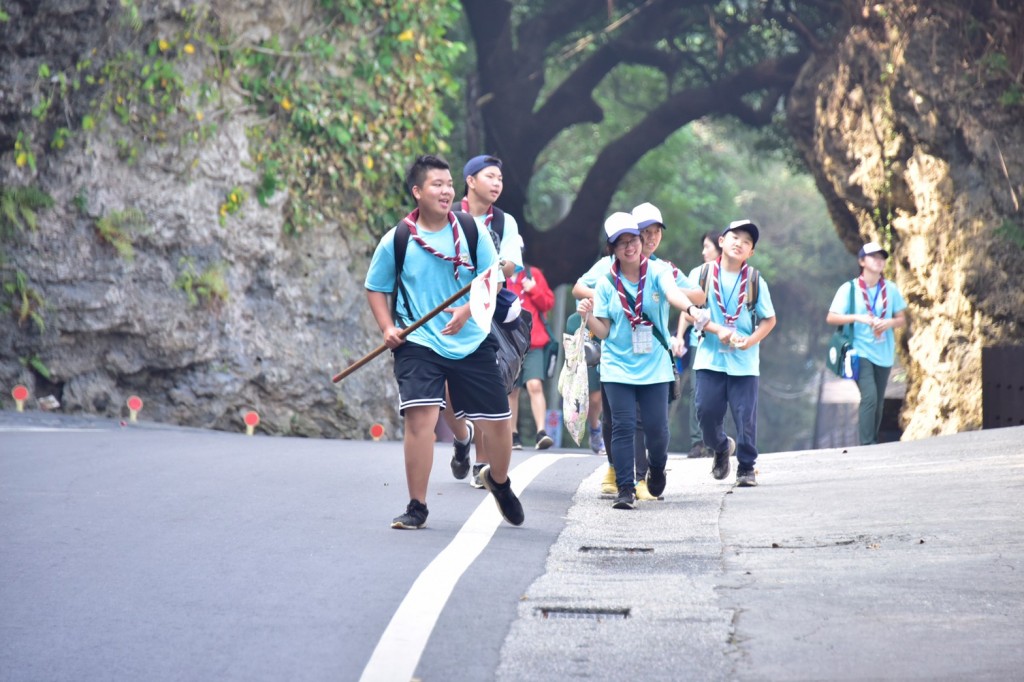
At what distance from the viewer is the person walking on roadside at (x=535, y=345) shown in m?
12.0

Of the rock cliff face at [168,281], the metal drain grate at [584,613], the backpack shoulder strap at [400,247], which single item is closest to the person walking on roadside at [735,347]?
the backpack shoulder strap at [400,247]

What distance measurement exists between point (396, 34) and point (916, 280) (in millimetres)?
7153

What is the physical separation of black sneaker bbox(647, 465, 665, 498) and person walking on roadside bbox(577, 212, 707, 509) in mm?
263

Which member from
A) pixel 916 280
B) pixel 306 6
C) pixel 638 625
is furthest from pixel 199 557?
pixel 916 280

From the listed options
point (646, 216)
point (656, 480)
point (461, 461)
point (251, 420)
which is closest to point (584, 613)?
point (656, 480)

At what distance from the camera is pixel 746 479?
10250 millimetres

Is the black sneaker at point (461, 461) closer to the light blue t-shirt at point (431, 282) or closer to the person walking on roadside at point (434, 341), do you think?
Result: the person walking on roadside at point (434, 341)

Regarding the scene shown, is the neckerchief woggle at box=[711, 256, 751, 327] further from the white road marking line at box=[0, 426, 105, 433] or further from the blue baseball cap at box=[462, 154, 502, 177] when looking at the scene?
the white road marking line at box=[0, 426, 105, 433]

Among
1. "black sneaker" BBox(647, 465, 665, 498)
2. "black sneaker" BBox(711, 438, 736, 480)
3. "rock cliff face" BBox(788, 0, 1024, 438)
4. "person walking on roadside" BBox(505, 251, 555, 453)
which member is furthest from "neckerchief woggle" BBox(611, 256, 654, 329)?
"rock cliff face" BBox(788, 0, 1024, 438)

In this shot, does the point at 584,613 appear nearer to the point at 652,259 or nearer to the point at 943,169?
the point at 652,259

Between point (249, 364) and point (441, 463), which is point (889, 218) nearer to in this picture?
point (249, 364)

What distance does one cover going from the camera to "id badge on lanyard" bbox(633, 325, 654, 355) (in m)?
9.00

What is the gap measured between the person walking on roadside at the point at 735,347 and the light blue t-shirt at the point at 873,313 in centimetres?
388

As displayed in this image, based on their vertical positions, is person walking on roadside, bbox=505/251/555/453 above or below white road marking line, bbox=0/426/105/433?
above
